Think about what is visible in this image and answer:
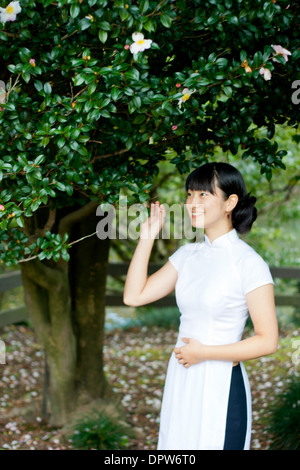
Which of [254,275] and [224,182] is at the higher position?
[224,182]

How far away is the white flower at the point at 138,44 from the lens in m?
1.73

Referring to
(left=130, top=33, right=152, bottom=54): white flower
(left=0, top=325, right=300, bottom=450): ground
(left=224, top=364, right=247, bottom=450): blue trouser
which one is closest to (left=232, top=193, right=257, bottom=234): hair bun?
(left=224, top=364, right=247, bottom=450): blue trouser

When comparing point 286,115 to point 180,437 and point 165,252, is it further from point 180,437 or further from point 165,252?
point 165,252

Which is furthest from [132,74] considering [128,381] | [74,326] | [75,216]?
[128,381]

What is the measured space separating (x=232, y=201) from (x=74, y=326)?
7.43 feet

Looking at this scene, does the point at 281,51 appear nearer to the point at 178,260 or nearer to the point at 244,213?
the point at 244,213

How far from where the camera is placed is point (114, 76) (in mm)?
1774

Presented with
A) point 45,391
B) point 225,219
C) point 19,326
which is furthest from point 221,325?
point 19,326

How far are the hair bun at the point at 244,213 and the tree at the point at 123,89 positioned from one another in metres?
0.39

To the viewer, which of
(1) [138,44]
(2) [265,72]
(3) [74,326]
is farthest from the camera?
(3) [74,326]

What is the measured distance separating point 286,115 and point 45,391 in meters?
2.63

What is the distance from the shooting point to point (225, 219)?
6.45 ft

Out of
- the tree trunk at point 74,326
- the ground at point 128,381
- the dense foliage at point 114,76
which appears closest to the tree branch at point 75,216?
the tree trunk at point 74,326

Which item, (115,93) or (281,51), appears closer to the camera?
(115,93)
